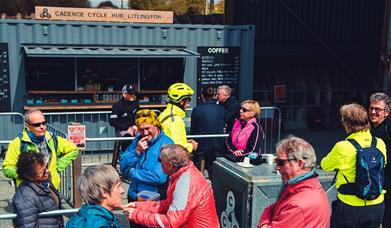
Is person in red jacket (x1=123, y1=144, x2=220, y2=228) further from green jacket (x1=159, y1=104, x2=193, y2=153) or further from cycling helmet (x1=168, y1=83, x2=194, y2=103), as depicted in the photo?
cycling helmet (x1=168, y1=83, x2=194, y2=103)

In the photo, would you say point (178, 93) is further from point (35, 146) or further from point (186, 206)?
point (186, 206)

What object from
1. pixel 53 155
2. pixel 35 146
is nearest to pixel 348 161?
pixel 53 155

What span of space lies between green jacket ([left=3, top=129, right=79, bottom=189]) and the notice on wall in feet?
22.1

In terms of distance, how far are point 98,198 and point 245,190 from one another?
1881 millimetres

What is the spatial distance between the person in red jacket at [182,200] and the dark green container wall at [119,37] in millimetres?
7416

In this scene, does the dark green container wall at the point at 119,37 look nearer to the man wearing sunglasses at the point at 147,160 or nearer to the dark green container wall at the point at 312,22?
the dark green container wall at the point at 312,22

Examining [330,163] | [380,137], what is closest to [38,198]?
[330,163]

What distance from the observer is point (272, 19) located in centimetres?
1583

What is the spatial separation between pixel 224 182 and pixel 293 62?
471 inches

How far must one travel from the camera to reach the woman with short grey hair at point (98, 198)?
9.41 ft

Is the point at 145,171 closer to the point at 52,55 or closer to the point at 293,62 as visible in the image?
the point at 52,55

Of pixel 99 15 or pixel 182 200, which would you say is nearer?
pixel 182 200

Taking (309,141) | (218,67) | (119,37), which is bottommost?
(309,141)

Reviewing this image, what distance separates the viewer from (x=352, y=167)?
4195 millimetres
